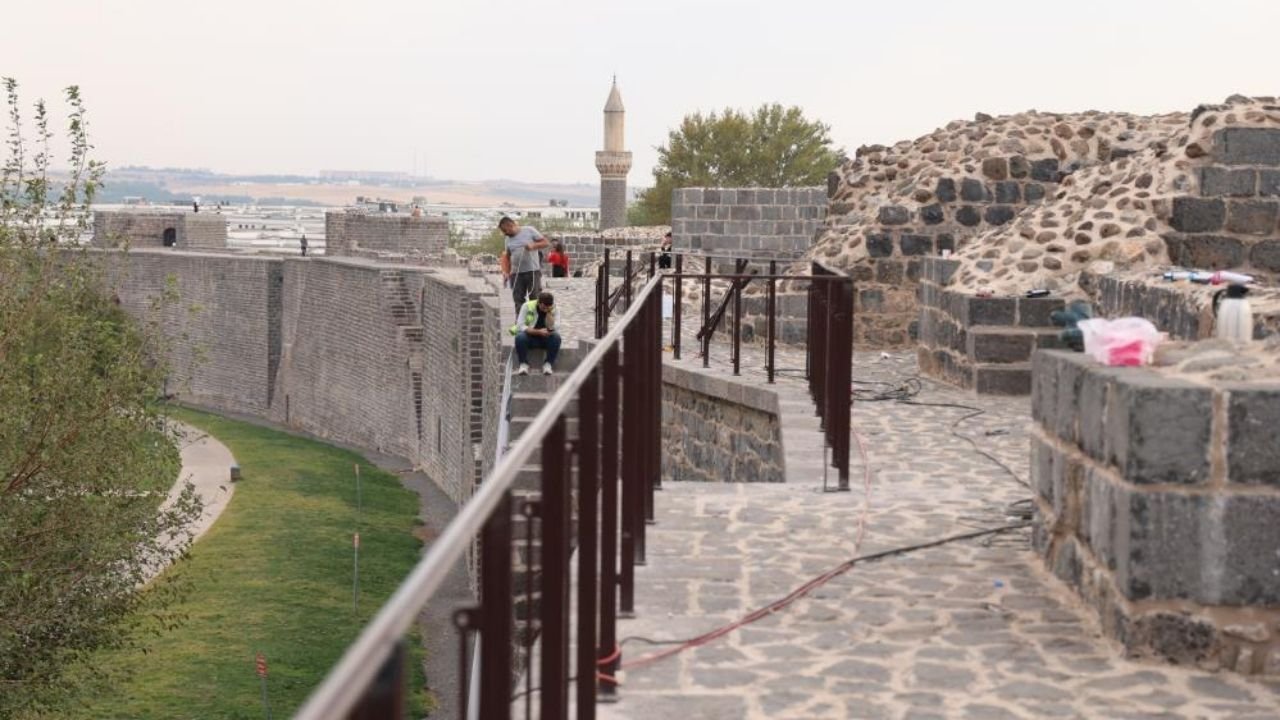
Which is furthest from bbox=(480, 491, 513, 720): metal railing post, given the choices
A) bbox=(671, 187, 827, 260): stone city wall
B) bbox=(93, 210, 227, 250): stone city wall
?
bbox=(93, 210, 227, 250): stone city wall

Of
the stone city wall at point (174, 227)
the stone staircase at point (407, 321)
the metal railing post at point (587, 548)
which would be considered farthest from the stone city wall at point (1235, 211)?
the stone city wall at point (174, 227)

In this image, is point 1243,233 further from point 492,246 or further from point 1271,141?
point 492,246

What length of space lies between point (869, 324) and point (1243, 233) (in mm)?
4511

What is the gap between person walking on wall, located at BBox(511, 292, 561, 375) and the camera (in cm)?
1447

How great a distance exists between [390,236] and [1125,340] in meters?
41.3

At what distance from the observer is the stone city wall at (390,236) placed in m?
45.0

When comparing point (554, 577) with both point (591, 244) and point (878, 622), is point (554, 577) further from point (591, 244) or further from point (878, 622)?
point (591, 244)

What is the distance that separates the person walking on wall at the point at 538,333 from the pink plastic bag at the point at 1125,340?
28.9 ft

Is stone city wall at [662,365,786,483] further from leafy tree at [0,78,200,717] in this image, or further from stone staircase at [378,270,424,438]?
stone staircase at [378,270,424,438]

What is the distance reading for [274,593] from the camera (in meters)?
24.1

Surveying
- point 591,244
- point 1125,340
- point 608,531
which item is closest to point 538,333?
point 1125,340

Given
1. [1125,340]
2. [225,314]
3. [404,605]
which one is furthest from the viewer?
[225,314]

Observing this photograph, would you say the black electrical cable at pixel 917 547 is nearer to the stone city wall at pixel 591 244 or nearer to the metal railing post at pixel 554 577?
the metal railing post at pixel 554 577

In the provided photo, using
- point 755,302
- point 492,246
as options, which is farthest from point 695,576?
point 492,246
